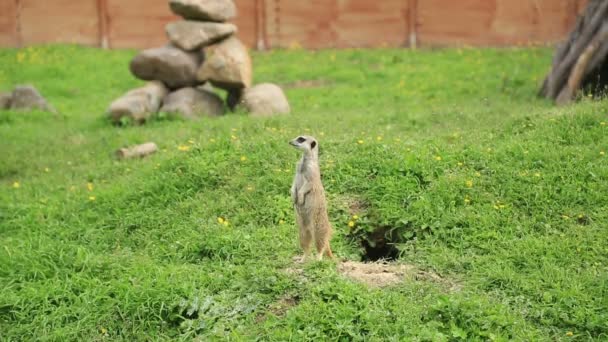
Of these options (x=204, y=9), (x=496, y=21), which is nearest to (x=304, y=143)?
(x=204, y=9)

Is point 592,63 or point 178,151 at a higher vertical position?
point 592,63

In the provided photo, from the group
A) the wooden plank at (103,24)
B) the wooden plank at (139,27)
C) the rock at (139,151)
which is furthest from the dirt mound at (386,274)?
the wooden plank at (103,24)

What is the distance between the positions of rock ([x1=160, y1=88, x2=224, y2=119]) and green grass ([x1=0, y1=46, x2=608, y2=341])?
0.97 meters

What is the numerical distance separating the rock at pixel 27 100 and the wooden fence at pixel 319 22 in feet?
17.5

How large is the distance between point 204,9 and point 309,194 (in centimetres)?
738

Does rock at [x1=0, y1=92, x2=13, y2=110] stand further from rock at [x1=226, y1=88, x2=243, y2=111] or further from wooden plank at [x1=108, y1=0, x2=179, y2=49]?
wooden plank at [x1=108, y1=0, x2=179, y2=49]

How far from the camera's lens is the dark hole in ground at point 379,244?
24.0ft

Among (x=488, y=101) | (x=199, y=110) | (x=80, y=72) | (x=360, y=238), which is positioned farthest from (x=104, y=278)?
(x=80, y=72)

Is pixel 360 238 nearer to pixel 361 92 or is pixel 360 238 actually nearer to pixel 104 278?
pixel 104 278

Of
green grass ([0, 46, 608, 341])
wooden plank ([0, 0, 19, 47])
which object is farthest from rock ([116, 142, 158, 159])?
wooden plank ([0, 0, 19, 47])

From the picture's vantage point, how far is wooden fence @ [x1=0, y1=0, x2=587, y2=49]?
18953mm

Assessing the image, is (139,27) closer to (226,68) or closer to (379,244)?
(226,68)

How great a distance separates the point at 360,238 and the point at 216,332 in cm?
207

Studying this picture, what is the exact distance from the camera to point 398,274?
21.3 ft
